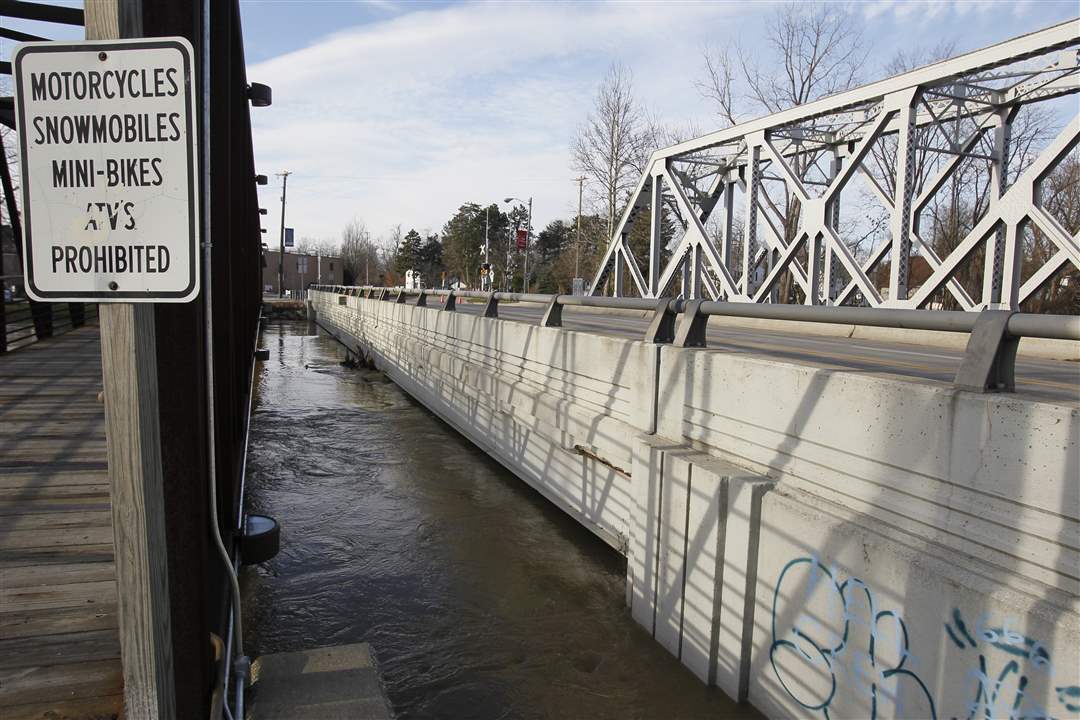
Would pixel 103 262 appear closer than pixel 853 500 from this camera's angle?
Yes

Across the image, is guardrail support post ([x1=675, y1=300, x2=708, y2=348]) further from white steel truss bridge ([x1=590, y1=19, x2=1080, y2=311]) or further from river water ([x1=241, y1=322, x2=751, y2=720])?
white steel truss bridge ([x1=590, y1=19, x2=1080, y2=311])

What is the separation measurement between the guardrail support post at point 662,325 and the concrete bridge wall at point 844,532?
266 millimetres

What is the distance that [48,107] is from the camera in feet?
7.13

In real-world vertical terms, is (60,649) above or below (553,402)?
below

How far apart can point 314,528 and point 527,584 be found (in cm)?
275

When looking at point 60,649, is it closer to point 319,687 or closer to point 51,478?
point 319,687

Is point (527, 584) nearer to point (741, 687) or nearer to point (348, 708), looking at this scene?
point (741, 687)

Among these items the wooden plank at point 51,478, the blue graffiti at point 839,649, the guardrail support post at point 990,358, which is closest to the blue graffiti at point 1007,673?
the blue graffiti at point 839,649

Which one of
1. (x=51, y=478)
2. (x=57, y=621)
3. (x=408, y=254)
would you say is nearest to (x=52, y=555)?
(x=57, y=621)

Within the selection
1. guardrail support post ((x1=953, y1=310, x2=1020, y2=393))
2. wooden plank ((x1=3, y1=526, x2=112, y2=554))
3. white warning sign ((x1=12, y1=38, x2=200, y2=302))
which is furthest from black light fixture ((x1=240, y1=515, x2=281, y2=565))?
guardrail support post ((x1=953, y1=310, x2=1020, y2=393))

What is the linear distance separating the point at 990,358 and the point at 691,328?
104 inches

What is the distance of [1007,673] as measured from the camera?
2.89m

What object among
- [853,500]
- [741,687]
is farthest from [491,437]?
[853,500]

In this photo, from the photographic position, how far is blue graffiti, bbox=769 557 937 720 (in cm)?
337
